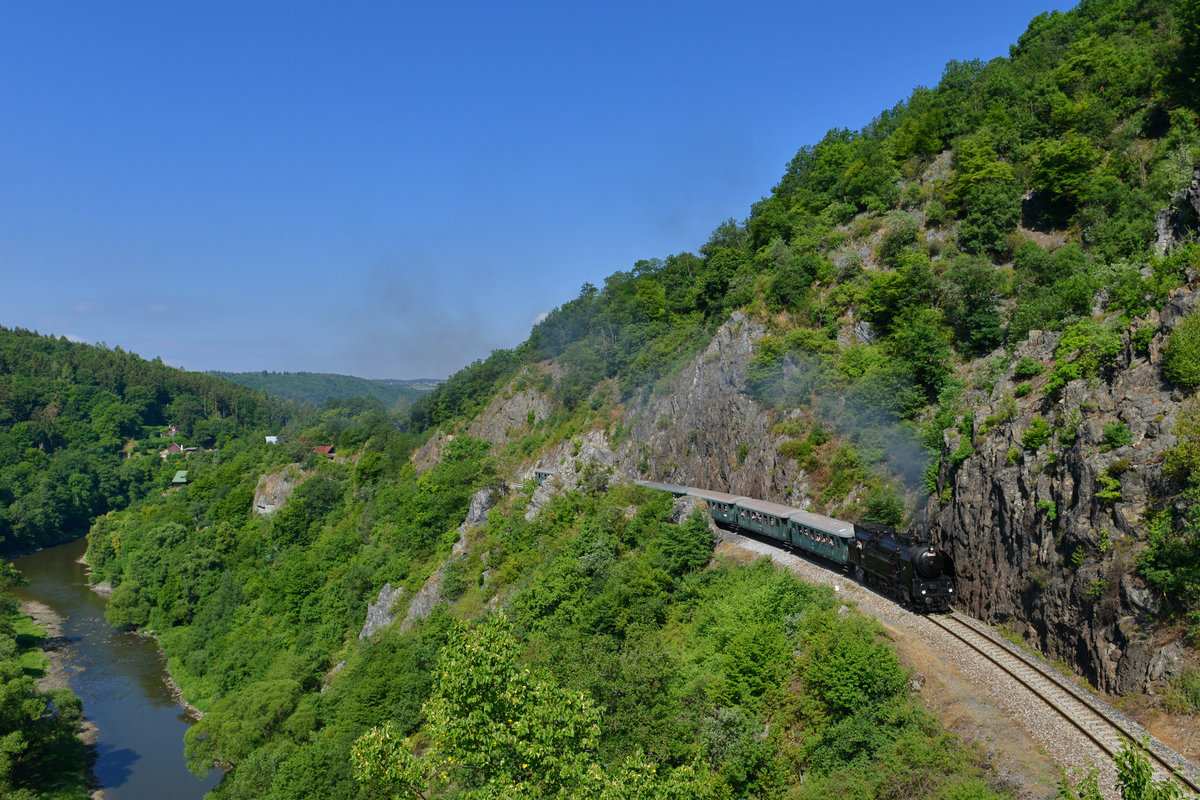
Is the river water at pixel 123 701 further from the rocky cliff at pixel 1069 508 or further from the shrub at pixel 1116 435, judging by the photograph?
the shrub at pixel 1116 435

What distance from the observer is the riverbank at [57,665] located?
43.3 metres

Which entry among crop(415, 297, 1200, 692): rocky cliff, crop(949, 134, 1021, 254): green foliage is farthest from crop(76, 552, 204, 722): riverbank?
crop(949, 134, 1021, 254): green foliage

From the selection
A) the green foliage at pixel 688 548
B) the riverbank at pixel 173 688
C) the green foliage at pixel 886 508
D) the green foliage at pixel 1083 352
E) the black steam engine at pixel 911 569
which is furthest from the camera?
the riverbank at pixel 173 688

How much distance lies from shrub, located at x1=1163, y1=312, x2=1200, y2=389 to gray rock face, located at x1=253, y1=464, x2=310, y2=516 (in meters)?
84.9

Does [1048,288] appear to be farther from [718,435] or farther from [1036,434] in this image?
[718,435]

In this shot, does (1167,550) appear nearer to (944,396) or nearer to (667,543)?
(944,396)

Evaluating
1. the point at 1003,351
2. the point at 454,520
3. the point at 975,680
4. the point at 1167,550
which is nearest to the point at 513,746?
the point at 975,680

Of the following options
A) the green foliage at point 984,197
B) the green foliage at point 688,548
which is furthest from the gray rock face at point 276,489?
the green foliage at point 984,197

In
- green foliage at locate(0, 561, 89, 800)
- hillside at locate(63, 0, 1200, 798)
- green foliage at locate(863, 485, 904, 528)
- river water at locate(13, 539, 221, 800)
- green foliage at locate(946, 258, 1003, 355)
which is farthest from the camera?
river water at locate(13, 539, 221, 800)

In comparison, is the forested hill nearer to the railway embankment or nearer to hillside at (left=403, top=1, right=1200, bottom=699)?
hillside at (left=403, top=1, right=1200, bottom=699)

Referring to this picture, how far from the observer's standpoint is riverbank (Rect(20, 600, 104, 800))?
43.3 m

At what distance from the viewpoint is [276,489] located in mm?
86500

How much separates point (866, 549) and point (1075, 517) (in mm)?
7245

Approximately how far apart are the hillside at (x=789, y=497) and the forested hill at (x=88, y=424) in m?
35.2
